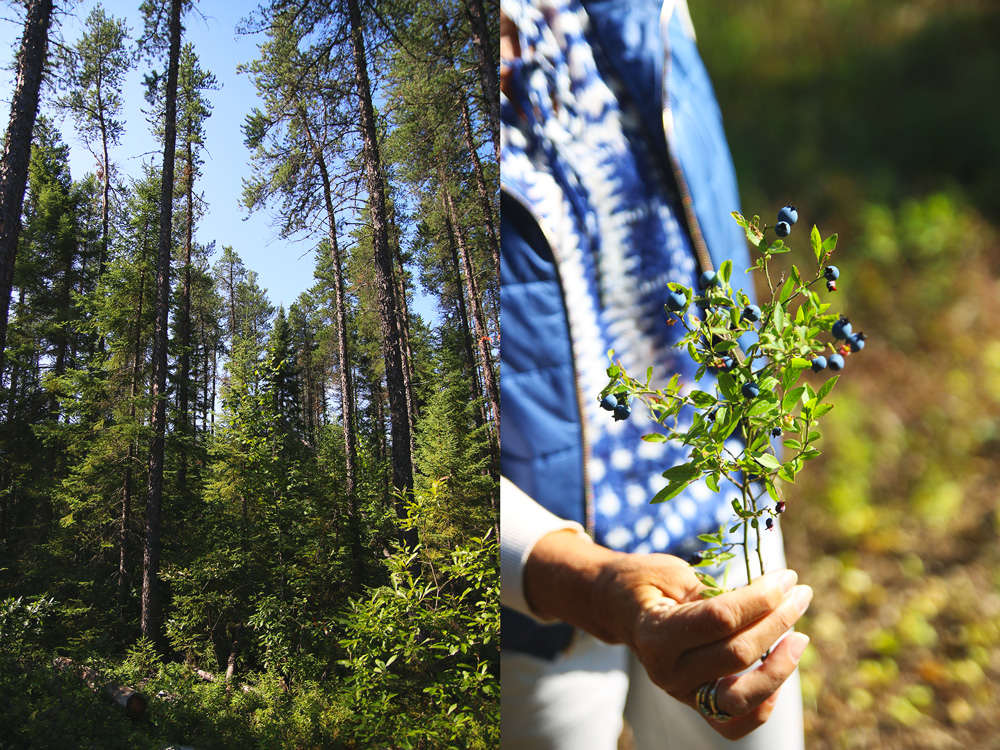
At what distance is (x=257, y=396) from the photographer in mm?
1367

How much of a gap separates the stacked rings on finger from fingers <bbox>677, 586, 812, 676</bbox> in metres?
0.03

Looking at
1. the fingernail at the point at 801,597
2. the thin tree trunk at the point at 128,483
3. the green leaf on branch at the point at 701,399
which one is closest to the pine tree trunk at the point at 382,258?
the thin tree trunk at the point at 128,483

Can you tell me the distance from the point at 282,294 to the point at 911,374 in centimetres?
125

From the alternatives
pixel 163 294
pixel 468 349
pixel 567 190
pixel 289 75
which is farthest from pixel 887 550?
pixel 289 75

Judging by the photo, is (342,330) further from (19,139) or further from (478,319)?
(19,139)

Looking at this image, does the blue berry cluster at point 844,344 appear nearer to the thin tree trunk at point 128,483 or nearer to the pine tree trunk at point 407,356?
the pine tree trunk at point 407,356

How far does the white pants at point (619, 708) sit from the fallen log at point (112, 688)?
0.72 metres

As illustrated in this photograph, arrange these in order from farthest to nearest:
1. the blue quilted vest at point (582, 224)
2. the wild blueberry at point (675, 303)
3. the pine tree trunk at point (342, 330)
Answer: the pine tree trunk at point (342, 330) → the blue quilted vest at point (582, 224) → the wild blueberry at point (675, 303)

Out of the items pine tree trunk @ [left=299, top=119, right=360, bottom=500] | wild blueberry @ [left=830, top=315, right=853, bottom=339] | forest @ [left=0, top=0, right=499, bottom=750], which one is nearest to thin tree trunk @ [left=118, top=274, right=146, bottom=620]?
forest @ [left=0, top=0, right=499, bottom=750]

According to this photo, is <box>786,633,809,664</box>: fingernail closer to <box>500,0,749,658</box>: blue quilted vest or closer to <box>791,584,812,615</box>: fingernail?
<box>791,584,812,615</box>: fingernail

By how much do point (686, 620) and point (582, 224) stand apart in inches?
25.1

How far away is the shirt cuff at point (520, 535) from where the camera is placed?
1.02 m

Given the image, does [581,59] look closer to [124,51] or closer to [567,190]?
[567,190]

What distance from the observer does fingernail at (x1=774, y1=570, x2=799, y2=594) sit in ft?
2.94
